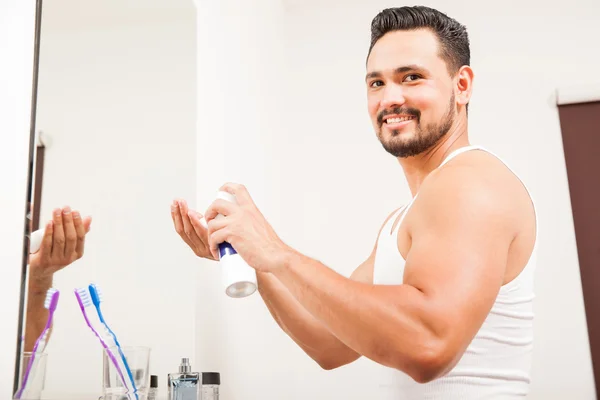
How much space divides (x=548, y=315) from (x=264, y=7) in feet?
4.79

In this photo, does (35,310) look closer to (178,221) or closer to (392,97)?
(178,221)

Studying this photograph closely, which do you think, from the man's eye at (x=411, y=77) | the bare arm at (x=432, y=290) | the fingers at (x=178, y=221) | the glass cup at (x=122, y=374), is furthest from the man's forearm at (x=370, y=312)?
the man's eye at (x=411, y=77)

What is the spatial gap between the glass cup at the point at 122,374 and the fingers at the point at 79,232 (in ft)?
0.54

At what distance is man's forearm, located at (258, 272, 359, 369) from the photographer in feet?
4.26

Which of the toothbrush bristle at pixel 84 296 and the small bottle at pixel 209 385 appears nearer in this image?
the toothbrush bristle at pixel 84 296

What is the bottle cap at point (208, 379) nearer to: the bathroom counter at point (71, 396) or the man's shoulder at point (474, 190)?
the bathroom counter at point (71, 396)

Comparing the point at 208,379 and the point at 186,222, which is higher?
the point at 186,222

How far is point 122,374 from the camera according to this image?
94cm

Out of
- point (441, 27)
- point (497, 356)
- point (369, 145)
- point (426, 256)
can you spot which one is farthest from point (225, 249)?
point (369, 145)

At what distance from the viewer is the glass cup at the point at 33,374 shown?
0.80m

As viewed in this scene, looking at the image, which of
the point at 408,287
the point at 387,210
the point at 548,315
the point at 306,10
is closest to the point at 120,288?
the point at 408,287

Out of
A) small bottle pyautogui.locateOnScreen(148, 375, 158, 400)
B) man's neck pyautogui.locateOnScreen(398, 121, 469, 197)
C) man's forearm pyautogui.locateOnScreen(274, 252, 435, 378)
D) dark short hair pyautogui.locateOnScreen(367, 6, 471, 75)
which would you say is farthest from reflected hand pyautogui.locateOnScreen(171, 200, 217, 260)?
dark short hair pyautogui.locateOnScreen(367, 6, 471, 75)

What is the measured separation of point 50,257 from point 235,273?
0.88ft

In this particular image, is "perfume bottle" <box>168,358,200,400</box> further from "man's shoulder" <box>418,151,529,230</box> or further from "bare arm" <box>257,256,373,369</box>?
"man's shoulder" <box>418,151,529,230</box>
